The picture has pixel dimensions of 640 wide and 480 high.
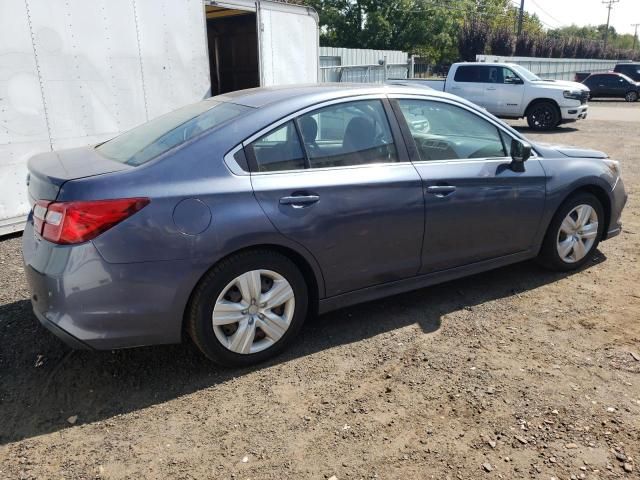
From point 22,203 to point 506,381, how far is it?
5042 mm

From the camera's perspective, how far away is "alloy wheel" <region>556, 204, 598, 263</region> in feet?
14.9

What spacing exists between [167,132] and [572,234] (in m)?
3.35

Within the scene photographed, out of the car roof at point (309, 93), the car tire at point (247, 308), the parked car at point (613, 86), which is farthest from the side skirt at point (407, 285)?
the parked car at point (613, 86)

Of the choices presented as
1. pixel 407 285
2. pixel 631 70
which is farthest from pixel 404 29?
pixel 407 285

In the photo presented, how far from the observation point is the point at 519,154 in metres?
4.07

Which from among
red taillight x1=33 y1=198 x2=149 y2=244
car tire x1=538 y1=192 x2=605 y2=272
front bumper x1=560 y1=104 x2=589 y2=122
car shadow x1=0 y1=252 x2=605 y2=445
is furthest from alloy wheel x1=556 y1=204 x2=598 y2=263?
front bumper x1=560 y1=104 x2=589 y2=122

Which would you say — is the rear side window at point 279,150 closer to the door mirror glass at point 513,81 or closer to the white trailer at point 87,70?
the white trailer at point 87,70

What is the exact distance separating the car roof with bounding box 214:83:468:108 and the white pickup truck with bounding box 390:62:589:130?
1175cm

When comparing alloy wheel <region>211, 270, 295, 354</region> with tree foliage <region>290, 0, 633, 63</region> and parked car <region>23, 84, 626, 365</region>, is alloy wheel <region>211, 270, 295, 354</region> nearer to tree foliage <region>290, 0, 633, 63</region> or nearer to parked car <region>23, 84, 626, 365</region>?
parked car <region>23, 84, 626, 365</region>

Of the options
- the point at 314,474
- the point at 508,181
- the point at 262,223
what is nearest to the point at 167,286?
the point at 262,223

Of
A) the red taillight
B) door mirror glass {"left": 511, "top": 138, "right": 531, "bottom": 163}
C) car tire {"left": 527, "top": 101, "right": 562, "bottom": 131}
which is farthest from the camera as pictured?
car tire {"left": 527, "top": 101, "right": 562, "bottom": 131}

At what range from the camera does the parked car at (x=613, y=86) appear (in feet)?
86.7

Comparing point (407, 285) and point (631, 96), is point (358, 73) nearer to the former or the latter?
point (631, 96)

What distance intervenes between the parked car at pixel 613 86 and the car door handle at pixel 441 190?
27.5m
